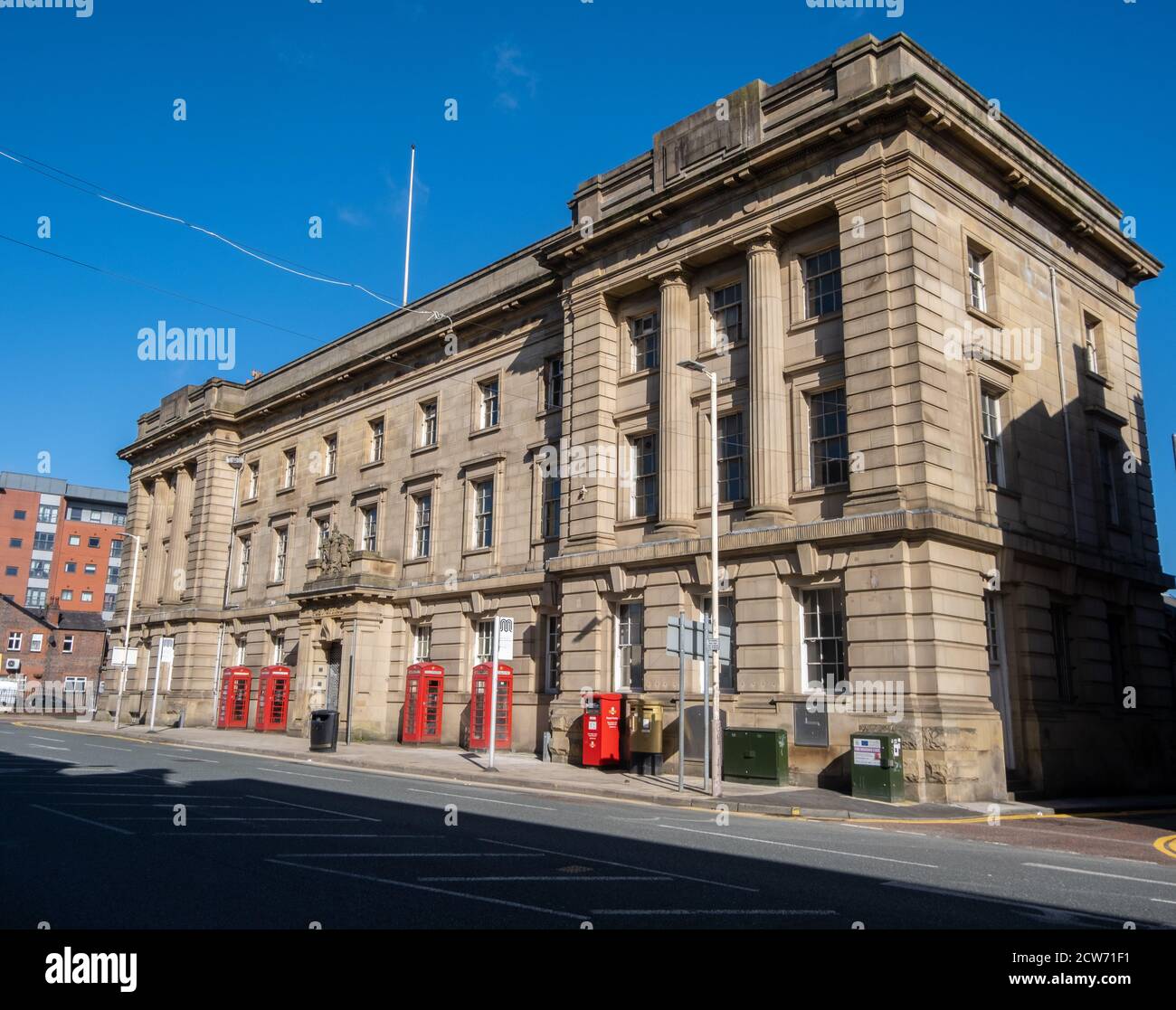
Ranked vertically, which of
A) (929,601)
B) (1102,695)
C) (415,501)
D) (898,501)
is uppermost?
(415,501)

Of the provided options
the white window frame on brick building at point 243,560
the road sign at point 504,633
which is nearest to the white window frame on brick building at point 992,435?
the road sign at point 504,633

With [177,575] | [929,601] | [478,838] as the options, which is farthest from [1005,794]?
[177,575]

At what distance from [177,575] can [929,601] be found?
132 ft

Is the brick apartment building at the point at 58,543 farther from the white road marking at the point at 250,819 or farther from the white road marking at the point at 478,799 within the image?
the white road marking at the point at 250,819

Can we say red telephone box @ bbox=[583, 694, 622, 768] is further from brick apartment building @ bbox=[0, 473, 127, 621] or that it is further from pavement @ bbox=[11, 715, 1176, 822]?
brick apartment building @ bbox=[0, 473, 127, 621]

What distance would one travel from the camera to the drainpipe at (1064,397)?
2436cm

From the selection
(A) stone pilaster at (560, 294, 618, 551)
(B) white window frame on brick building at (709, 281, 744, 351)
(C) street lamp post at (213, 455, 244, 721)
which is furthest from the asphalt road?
(C) street lamp post at (213, 455, 244, 721)

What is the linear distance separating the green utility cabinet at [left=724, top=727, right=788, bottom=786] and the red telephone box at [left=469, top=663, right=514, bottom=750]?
9.61 meters

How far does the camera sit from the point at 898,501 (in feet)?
63.1

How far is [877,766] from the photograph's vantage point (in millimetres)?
17938

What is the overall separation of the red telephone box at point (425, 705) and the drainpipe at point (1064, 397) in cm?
1917

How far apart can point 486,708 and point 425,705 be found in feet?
9.25

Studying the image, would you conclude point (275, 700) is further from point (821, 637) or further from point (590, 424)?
point (821, 637)
